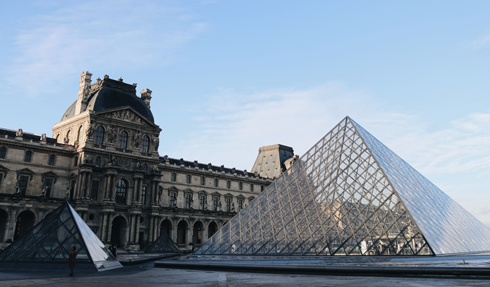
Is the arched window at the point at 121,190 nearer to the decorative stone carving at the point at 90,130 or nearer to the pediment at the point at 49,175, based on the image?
the decorative stone carving at the point at 90,130

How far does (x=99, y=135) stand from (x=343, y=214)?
33.9 m

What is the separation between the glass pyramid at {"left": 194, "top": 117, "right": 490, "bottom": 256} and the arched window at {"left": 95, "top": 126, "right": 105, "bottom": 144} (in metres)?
24.7

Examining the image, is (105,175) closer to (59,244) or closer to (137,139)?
(137,139)

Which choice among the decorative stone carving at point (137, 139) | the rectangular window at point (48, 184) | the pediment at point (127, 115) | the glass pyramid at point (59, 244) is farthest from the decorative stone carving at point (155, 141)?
the glass pyramid at point (59, 244)

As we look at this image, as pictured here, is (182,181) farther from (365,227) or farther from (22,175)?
(365,227)

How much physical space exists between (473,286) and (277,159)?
6635 centimetres

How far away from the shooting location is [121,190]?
48.4 m

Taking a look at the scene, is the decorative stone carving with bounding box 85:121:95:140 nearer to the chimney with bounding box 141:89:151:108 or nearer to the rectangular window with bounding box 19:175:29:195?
the rectangular window with bounding box 19:175:29:195

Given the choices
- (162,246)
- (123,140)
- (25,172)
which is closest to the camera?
(162,246)

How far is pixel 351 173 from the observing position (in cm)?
2550

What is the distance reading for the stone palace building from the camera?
4297cm

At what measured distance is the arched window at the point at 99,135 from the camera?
47.1m

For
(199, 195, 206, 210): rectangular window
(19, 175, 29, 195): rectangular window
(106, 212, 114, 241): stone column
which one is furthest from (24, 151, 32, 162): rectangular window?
(199, 195, 206, 210): rectangular window

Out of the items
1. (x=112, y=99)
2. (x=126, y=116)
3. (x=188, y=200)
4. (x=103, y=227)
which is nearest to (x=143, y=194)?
(x=103, y=227)
